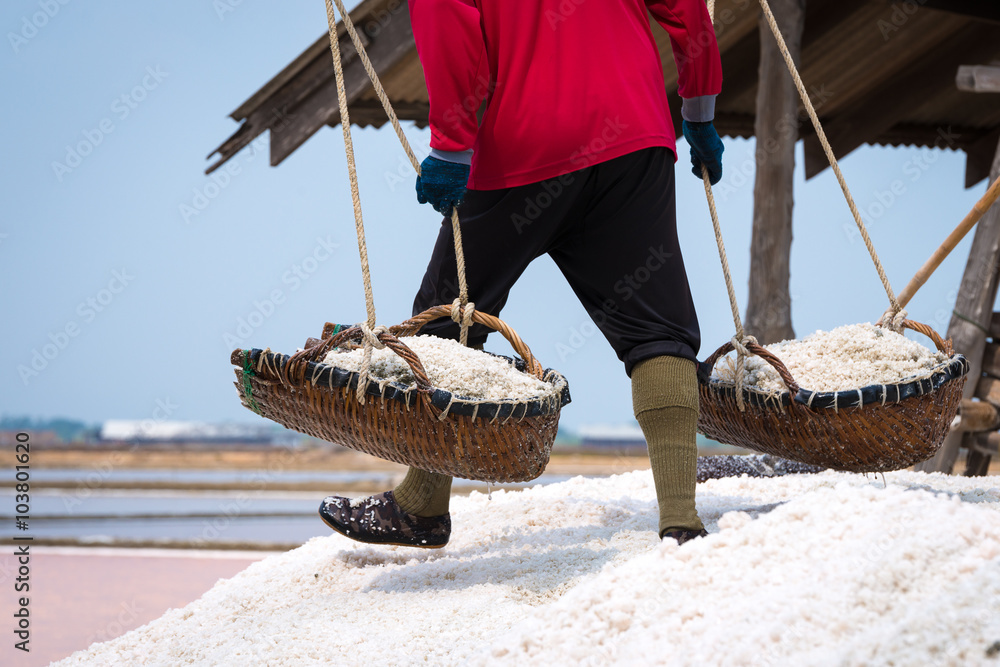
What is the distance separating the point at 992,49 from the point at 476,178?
15.5ft

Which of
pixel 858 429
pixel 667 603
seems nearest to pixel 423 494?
pixel 667 603

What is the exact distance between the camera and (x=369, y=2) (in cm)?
330

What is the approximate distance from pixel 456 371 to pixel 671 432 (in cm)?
49

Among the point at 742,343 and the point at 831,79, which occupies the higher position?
the point at 831,79

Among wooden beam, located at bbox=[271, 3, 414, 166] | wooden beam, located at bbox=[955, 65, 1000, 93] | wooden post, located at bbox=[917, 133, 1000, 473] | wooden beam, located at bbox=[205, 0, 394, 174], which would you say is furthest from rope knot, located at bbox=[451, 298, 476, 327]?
wooden post, located at bbox=[917, 133, 1000, 473]

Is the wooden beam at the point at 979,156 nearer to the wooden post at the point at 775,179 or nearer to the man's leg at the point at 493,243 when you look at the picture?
the wooden post at the point at 775,179

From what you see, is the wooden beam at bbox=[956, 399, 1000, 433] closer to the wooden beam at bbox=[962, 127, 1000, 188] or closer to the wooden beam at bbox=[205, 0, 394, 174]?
the wooden beam at bbox=[962, 127, 1000, 188]

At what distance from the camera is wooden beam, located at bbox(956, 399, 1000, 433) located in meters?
3.97

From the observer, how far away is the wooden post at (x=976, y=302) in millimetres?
3973

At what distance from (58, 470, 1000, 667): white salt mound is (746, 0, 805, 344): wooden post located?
2.05 m

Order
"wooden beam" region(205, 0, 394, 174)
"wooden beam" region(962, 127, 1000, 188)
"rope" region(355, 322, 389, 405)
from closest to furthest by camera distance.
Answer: "rope" region(355, 322, 389, 405) < "wooden beam" region(205, 0, 394, 174) < "wooden beam" region(962, 127, 1000, 188)

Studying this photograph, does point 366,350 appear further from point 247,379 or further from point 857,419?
point 857,419

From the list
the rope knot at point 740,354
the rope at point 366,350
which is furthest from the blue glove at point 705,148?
the rope at point 366,350

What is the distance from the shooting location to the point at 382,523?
6.38ft
